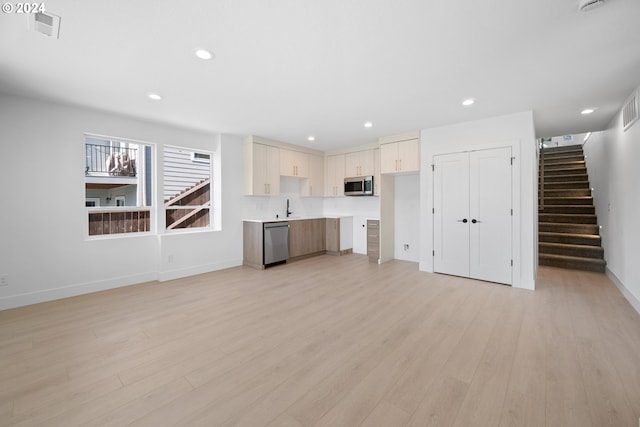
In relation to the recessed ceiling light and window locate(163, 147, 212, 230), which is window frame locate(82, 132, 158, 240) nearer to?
window locate(163, 147, 212, 230)

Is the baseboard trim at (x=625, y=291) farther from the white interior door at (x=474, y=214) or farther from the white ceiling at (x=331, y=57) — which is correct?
the white ceiling at (x=331, y=57)

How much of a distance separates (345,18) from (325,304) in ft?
9.55

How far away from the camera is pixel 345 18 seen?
1.92 metres

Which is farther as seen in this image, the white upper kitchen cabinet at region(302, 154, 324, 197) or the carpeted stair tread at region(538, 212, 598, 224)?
the white upper kitchen cabinet at region(302, 154, 324, 197)

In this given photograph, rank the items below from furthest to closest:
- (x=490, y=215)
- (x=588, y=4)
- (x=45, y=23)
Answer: (x=490, y=215), (x=45, y=23), (x=588, y=4)

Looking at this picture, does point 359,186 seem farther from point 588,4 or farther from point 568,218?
point 568,218

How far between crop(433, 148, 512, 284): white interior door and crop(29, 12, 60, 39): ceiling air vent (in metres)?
4.78

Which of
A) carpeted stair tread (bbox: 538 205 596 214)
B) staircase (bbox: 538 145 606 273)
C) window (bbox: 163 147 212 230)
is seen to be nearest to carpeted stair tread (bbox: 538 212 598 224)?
staircase (bbox: 538 145 606 273)

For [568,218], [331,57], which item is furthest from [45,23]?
[568,218]

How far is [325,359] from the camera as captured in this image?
85.9 inches

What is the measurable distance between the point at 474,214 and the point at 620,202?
6.24 ft

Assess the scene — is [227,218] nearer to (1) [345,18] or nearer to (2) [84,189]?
(2) [84,189]

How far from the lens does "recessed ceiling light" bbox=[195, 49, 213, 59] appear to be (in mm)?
2317

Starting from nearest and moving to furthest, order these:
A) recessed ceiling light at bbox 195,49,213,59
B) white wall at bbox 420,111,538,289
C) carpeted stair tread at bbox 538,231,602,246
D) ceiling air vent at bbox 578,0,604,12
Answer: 1. ceiling air vent at bbox 578,0,604,12
2. recessed ceiling light at bbox 195,49,213,59
3. white wall at bbox 420,111,538,289
4. carpeted stair tread at bbox 538,231,602,246
